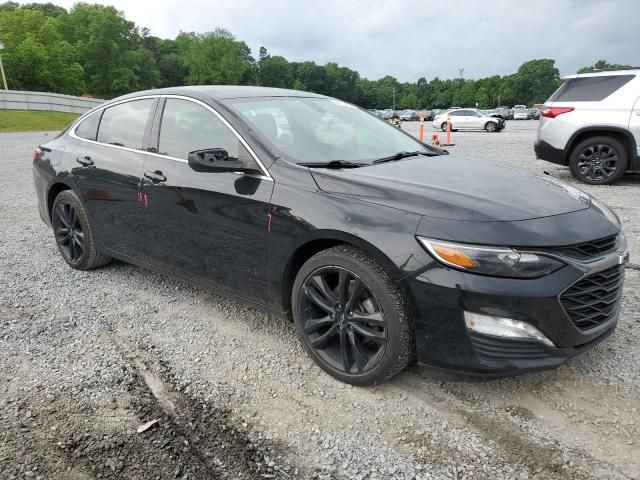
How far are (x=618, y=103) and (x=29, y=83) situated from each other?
67344mm

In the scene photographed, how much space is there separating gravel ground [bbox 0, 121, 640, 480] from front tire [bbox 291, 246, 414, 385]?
0.15 m

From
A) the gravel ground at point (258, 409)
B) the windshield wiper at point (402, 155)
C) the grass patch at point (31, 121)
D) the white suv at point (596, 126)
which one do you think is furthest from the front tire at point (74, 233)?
the grass patch at point (31, 121)

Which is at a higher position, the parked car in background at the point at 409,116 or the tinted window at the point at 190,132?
the tinted window at the point at 190,132

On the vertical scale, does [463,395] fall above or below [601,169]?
below

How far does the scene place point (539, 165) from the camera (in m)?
12.1

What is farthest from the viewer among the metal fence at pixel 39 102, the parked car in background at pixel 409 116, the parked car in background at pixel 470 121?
the parked car in background at pixel 409 116

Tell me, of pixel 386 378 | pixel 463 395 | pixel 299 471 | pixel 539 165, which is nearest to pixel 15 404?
pixel 299 471

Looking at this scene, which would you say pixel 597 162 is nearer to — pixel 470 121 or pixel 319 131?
pixel 319 131

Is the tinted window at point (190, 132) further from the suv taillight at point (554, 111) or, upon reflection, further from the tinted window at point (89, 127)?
the suv taillight at point (554, 111)

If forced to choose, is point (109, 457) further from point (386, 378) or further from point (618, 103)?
point (618, 103)

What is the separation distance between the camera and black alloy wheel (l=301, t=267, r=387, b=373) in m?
2.79

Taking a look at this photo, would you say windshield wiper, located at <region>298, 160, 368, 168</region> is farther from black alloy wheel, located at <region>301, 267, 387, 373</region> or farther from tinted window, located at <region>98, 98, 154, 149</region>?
tinted window, located at <region>98, 98, 154, 149</region>

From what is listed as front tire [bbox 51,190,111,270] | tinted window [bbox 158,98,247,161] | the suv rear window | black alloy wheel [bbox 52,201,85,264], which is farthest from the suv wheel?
black alloy wheel [bbox 52,201,85,264]

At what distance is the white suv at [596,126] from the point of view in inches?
333
